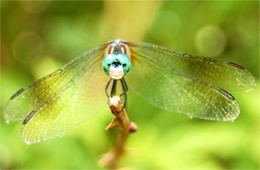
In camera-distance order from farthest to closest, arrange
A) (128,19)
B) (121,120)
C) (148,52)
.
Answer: (128,19), (148,52), (121,120)

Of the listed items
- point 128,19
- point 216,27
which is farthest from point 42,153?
point 216,27

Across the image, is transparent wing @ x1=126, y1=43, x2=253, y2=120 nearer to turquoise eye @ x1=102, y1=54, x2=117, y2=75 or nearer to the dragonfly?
the dragonfly

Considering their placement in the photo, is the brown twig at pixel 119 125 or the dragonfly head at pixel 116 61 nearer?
the brown twig at pixel 119 125

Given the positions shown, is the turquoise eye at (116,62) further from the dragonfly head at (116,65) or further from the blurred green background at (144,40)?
the blurred green background at (144,40)

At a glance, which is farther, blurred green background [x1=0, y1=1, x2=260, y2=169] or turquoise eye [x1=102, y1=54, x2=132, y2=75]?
blurred green background [x1=0, y1=1, x2=260, y2=169]

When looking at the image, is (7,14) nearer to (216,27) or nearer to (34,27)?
(34,27)

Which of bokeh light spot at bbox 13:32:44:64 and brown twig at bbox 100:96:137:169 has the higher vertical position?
bokeh light spot at bbox 13:32:44:64

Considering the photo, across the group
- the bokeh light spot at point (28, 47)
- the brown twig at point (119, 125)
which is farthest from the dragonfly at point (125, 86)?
the bokeh light spot at point (28, 47)

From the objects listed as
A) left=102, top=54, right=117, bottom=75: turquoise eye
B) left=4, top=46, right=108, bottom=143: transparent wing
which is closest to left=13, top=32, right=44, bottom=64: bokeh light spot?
left=4, top=46, right=108, bottom=143: transparent wing
